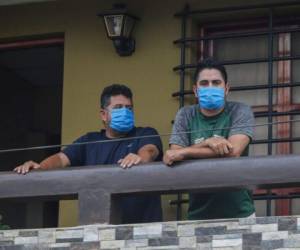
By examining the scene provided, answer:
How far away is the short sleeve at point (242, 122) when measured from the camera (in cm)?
755

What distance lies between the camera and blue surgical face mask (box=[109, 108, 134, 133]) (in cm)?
817

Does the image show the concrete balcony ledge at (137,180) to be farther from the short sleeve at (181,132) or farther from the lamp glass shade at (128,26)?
the lamp glass shade at (128,26)

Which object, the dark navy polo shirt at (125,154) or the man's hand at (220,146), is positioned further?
the dark navy polo shirt at (125,154)

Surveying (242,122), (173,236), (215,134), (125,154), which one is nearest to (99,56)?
(125,154)

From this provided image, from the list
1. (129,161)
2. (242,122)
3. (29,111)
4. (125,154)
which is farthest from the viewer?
(29,111)

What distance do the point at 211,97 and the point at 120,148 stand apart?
0.80 m

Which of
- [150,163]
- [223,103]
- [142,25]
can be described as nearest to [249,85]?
[142,25]

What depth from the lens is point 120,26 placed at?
9.23m

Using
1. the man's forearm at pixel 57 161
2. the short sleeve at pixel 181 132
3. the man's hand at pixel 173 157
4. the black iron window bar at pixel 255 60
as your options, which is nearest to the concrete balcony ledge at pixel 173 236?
the man's hand at pixel 173 157

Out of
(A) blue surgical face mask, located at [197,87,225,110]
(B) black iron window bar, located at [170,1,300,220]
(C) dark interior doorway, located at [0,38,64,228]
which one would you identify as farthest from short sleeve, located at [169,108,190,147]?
(C) dark interior doorway, located at [0,38,64,228]

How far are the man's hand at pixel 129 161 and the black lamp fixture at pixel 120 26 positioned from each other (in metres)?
1.92

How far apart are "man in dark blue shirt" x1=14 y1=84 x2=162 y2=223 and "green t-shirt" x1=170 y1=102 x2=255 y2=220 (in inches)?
9.9

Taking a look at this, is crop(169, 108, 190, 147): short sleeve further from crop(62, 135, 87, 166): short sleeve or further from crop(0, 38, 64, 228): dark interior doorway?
crop(0, 38, 64, 228): dark interior doorway

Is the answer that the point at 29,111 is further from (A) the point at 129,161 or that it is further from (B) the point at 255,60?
(A) the point at 129,161
